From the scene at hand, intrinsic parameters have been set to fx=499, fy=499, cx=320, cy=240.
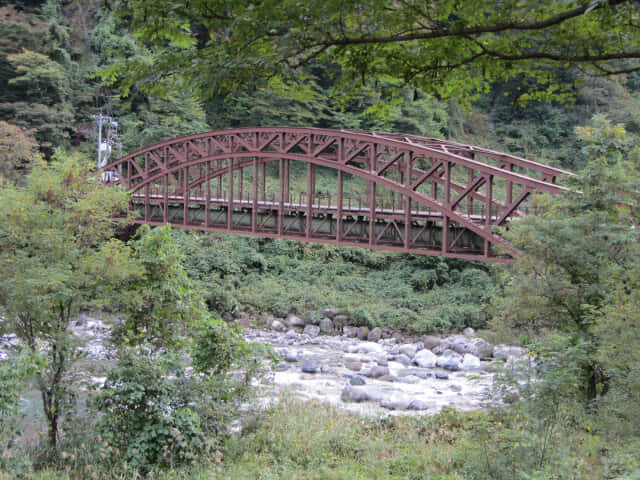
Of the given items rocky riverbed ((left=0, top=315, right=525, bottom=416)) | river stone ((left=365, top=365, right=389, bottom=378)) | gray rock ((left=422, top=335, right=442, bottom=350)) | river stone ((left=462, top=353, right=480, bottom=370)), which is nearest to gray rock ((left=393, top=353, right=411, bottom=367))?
rocky riverbed ((left=0, top=315, right=525, bottom=416))

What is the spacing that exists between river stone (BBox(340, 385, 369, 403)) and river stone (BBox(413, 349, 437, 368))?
4.48 m

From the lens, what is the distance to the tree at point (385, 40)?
386 centimetres

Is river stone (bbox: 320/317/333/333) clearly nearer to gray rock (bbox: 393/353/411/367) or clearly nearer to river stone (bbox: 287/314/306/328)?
river stone (bbox: 287/314/306/328)

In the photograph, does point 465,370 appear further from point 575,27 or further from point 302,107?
point 302,107

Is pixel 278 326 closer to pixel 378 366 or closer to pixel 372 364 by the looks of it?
pixel 372 364

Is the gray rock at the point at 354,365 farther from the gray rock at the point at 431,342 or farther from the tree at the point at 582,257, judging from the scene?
the tree at the point at 582,257

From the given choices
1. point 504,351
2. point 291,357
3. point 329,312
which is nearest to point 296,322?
point 329,312

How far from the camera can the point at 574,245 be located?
356 inches

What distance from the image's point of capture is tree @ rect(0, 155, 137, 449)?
330 inches

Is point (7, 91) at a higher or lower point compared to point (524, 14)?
higher

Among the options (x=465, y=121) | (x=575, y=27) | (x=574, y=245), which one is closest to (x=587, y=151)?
(x=574, y=245)

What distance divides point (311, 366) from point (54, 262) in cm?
995

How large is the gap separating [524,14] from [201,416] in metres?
7.60

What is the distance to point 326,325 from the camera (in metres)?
22.9
